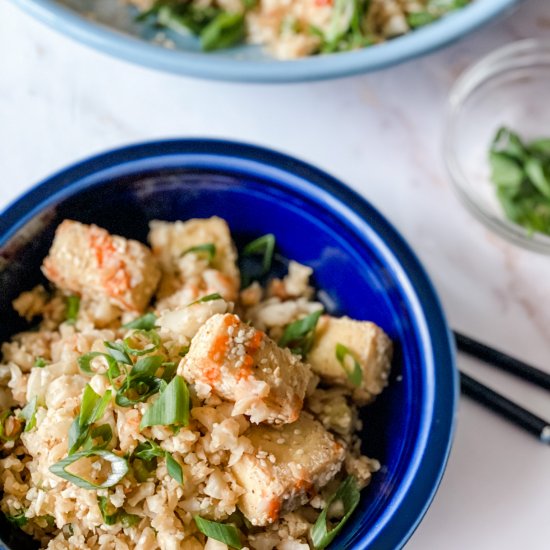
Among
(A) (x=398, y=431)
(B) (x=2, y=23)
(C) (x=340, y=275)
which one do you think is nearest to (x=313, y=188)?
(C) (x=340, y=275)

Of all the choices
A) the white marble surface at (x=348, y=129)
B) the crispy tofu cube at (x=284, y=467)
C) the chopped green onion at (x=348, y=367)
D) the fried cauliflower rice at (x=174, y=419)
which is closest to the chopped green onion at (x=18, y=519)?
the fried cauliflower rice at (x=174, y=419)

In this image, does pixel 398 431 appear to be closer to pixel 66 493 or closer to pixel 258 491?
pixel 258 491

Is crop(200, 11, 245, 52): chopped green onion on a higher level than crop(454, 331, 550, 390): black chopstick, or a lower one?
higher

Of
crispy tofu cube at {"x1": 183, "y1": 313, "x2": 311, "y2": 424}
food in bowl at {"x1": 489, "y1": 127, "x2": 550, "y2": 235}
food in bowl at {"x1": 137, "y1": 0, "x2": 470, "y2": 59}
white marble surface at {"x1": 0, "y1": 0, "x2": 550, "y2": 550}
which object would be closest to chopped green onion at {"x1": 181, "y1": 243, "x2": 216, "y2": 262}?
crispy tofu cube at {"x1": 183, "y1": 313, "x2": 311, "y2": 424}

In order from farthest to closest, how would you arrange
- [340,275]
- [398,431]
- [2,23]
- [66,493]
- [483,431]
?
[2,23] → [483,431] → [340,275] → [398,431] → [66,493]

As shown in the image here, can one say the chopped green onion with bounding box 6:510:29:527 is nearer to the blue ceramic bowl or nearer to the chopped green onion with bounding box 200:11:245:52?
the blue ceramic bowl

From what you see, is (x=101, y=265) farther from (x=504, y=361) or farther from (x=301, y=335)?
(x=504, y=361)

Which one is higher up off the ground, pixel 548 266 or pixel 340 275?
pixel 548 266
